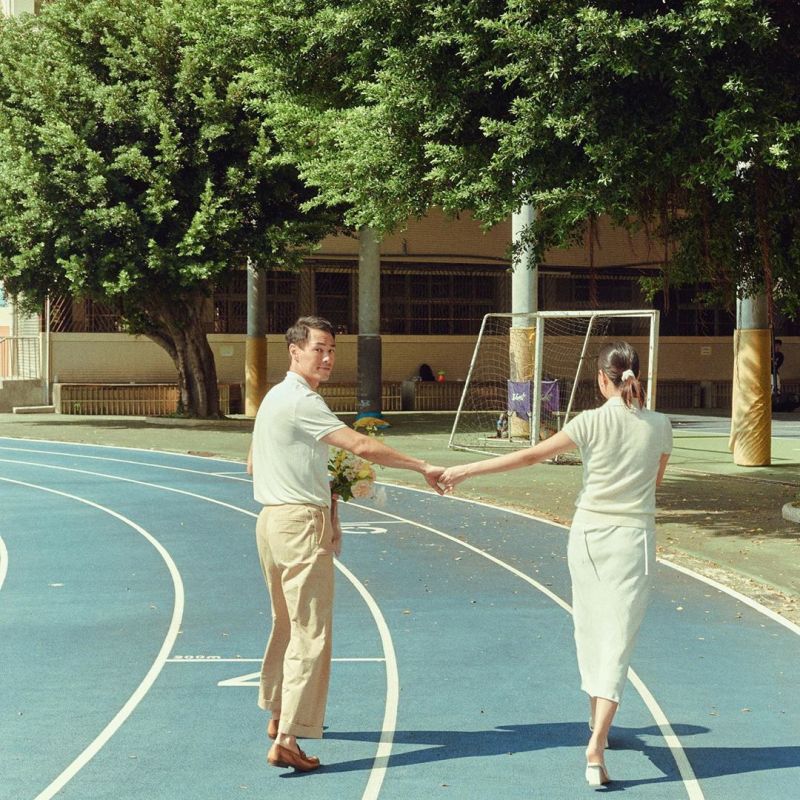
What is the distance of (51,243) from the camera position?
1182 inches

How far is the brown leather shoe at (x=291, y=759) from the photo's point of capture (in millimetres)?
6312

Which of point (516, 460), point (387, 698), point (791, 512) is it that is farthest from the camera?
point (791, 512)

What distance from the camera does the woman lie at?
6.22 metres

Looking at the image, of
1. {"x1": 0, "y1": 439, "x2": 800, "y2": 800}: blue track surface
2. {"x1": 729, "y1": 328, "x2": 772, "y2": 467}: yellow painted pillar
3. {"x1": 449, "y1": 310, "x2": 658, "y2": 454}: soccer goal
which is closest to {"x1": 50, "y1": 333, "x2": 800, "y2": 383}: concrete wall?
{"x1": 449, "y1": 310, "x2": 658, "y2": 454}: soccer goal

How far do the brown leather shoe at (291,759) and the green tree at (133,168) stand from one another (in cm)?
2272

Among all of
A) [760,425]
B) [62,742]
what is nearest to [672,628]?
[62,742]

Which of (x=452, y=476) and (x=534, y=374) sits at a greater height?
(x=534, y=374)

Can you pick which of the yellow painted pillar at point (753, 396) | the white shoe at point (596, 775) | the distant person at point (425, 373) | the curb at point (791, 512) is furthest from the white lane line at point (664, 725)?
the distant person at point (425, 373)

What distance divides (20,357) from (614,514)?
36.5 m

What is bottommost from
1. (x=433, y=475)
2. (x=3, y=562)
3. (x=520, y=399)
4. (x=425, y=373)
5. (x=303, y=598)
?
(x=3, y=562)

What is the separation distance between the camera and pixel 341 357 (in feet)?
141

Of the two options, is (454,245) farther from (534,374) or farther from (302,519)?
(302,519)

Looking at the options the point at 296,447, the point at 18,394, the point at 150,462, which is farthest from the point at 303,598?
the point at 18,394

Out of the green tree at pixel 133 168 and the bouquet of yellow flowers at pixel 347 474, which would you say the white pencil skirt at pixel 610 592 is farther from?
the green tree at pixel 133 168
